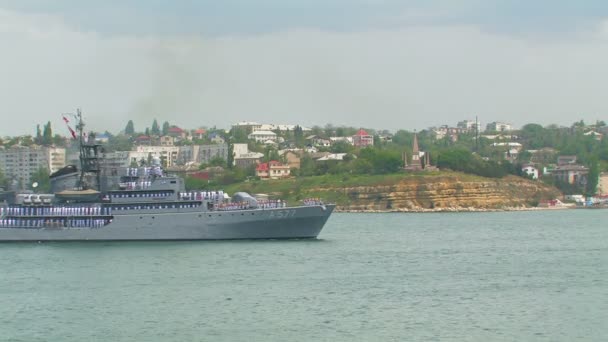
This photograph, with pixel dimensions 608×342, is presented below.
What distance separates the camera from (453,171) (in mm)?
155375

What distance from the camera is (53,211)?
7438 centimetres

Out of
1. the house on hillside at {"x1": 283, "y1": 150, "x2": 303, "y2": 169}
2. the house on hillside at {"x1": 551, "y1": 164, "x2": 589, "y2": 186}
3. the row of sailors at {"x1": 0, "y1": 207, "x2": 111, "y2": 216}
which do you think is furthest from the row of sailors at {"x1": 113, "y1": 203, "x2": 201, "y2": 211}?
the house on hillside at {"x1": 551, "y1": 164, "x2": 589, "y2": 186}

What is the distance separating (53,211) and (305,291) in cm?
2964

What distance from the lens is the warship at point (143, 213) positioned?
234 ft

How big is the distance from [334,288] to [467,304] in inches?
277

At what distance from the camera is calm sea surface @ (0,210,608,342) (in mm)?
41750

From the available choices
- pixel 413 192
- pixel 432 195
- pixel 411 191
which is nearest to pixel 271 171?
pixel 411 191

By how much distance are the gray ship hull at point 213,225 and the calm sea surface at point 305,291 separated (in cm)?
104

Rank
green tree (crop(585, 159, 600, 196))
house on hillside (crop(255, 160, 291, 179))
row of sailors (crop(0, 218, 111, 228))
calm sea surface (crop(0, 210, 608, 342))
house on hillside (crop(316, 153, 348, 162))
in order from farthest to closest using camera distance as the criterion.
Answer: house on hillside (crop(316, 153, 348, 162)) < house on hillside (crop(255, 160, 291, 179)) < green tree (crop(585, 159, 600, 196)) < row of sailors (crop(0, 218, 111, 228)) < calm sea surface (crop(0, 210, 608, 342))

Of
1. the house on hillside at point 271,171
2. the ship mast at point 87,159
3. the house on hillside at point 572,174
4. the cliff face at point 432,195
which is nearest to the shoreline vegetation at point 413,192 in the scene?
the cliff face at point 432,195

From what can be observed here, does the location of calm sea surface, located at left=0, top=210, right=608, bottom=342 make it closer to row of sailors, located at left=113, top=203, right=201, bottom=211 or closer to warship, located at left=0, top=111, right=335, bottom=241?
warship, located at left=0, top=111, right=335, bottom=241

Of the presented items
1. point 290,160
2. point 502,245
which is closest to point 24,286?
point 502,245

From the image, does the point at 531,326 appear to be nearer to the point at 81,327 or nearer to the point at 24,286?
the point at 81,327

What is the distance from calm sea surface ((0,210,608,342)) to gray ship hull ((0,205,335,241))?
3.40 feet
